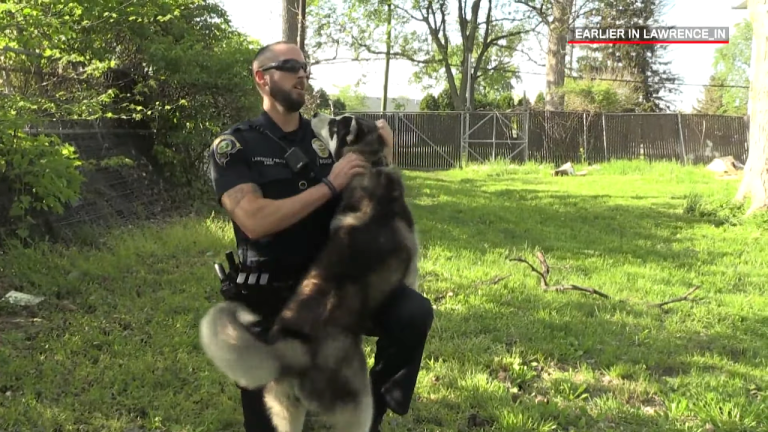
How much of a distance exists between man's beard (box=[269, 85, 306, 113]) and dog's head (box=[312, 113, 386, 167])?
18cm

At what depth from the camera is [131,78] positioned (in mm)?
8695

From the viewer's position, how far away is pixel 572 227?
8.58m

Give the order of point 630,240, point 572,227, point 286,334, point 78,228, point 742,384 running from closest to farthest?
point 286,334, point 742,384, point 78,228, point 630,240, point 572,227

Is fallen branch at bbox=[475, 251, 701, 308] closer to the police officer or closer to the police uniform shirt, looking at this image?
the police officer

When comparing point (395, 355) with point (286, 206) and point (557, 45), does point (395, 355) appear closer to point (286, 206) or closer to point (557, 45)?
point (286, 206)

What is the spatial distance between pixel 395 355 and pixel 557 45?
24.7 meters

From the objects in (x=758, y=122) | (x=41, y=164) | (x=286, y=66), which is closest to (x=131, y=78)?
(x=41, y=164)

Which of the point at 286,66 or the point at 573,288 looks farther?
the point at 573,288

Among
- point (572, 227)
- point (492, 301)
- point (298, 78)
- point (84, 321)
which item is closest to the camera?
point (298, 78)

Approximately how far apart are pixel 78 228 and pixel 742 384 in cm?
659

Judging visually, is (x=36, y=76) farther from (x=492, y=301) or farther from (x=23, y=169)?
(x=492, y=301)

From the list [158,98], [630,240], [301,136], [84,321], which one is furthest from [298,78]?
[158,98]

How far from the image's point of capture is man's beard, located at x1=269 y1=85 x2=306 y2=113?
2.54 m

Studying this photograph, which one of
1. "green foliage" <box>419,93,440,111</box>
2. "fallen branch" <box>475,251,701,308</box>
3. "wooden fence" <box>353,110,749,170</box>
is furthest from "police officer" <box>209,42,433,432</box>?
"green foliage" <box>419,93,440,111</box>
